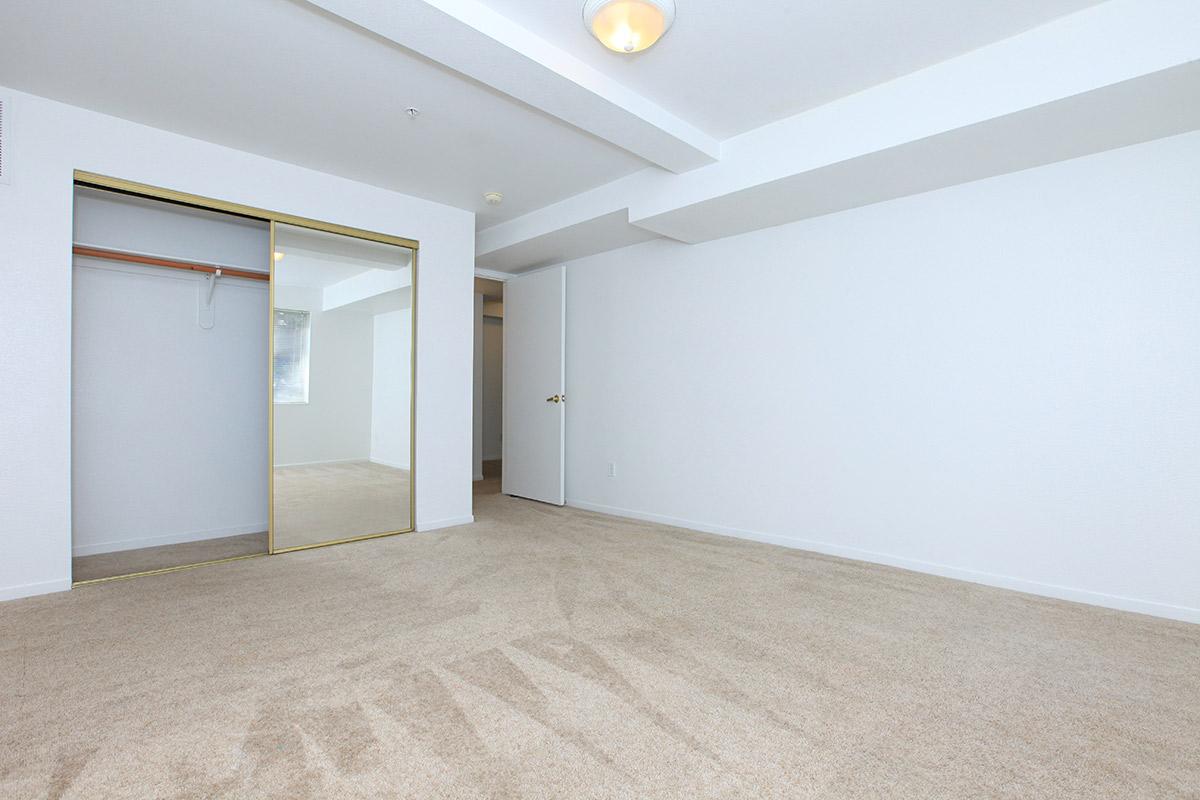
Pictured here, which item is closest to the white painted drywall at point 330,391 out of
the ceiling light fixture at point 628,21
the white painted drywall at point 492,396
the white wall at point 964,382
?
the white wall at point 964,382

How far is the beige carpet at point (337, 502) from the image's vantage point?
3869mm

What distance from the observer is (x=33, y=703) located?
6.39 feet

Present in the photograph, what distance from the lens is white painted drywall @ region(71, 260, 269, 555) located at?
3748 millimetres

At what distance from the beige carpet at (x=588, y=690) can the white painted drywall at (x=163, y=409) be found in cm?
102

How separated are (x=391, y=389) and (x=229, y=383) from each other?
1.18m

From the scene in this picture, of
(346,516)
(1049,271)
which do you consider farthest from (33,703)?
(1049,271)

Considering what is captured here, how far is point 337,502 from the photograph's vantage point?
407cm

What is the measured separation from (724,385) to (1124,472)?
2.28m

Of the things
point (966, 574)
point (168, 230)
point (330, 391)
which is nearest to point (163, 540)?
point (330, 391)

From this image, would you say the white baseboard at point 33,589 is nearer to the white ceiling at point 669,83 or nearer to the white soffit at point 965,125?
Answer: the white ceiling at point 669,83

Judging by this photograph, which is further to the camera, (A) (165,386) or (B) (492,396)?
(B) (492,396)

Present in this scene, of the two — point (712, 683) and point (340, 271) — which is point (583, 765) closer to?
point (712, 683)

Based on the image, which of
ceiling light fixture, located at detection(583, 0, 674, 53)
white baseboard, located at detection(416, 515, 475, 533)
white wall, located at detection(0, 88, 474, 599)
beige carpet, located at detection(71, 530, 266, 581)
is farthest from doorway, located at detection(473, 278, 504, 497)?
ceiling light fixture, located at detection(583, 0, 674, 53)

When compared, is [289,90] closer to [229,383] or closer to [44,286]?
[44,286]
